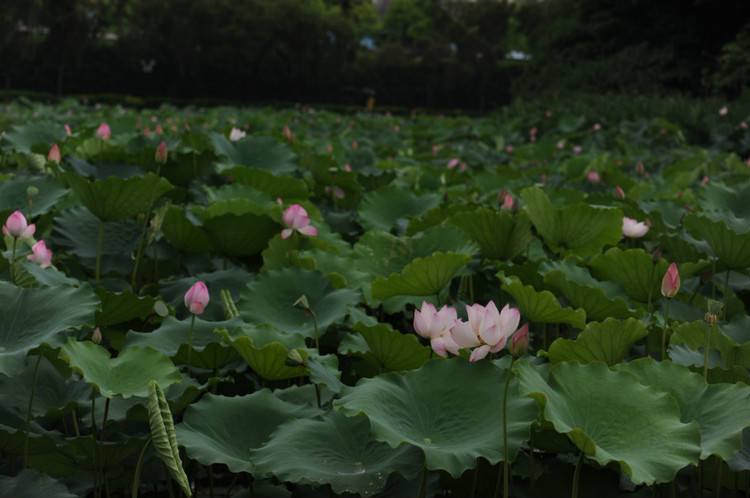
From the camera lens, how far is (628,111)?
29.1 ft

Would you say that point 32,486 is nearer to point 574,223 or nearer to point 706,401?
point 706,401

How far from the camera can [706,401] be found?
1037 millimetres

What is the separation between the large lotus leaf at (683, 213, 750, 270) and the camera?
1.57m

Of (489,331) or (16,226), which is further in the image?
(16,226)

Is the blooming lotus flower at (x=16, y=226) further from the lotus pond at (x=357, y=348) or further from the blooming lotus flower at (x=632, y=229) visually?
the blooming lotus flower at (x=632, y=229)

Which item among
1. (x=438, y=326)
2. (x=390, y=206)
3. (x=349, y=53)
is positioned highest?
(x=438, y=326)

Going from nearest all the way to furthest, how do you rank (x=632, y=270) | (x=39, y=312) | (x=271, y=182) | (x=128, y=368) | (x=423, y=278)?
(x=128, y=368)
(x=39, y=312)
(x=423, y=278)
(x=632, y=270)
(x=271, y=182)

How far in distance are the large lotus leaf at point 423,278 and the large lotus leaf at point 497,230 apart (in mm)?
274

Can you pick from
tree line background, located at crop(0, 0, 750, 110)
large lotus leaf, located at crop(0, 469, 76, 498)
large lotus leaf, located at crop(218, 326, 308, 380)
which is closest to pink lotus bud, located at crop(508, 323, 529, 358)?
large lotus leaf, located at crop(218, 326, 308, 380)

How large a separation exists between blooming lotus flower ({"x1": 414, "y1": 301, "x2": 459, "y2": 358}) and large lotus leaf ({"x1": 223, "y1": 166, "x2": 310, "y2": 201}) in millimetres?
1182

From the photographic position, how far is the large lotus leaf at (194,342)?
3.99 feet

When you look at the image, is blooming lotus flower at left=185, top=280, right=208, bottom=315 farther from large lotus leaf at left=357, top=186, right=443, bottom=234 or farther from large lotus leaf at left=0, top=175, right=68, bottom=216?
large lotus leaf at left=357, top=186, right=443, bottom=234

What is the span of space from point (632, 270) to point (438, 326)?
0.68m

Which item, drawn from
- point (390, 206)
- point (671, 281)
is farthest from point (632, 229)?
point (390, 206)
